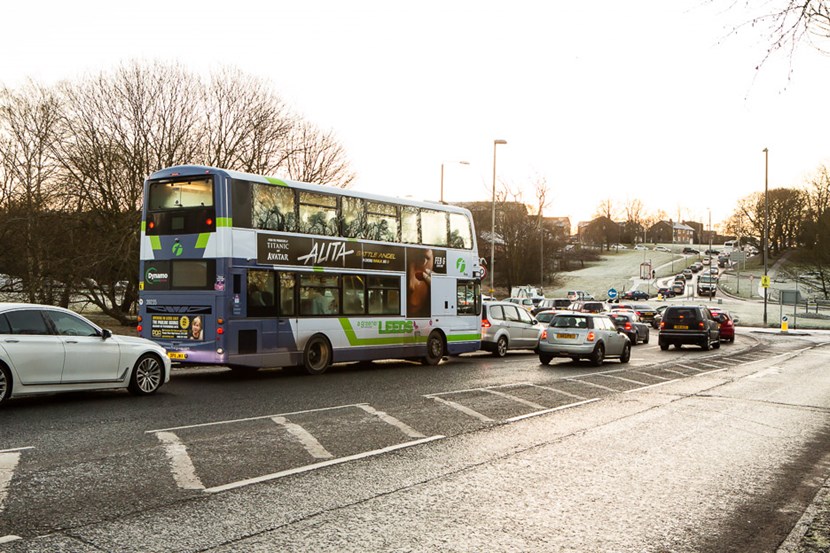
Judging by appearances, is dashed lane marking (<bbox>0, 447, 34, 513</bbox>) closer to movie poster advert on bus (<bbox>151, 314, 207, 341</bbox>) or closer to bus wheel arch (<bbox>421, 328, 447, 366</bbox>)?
movie poster advert on bus (<bbox>151, 314, 207, 341</bbox>)

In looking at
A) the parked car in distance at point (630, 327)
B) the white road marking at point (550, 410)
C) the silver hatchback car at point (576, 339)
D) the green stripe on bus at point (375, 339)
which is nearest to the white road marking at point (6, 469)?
the white road marking at point (550, 410)

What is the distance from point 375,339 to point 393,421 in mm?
8401

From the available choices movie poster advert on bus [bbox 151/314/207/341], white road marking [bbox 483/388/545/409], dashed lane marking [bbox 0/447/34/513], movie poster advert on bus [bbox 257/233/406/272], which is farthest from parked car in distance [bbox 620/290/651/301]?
dashed lane marking [bbox 0/447/34/513]

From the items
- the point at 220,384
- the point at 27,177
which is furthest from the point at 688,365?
the point at 27,177

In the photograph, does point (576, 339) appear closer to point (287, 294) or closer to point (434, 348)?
point (434, 348)

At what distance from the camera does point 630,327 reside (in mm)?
35250

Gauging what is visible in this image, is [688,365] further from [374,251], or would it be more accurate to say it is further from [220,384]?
[220,384]

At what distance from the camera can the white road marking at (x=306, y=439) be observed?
8.48 m

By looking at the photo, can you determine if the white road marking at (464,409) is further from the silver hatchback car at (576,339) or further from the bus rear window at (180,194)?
the silver hatchback car at (576,339)

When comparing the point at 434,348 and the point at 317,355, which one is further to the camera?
the point at 434,348

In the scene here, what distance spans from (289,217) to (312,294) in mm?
1847

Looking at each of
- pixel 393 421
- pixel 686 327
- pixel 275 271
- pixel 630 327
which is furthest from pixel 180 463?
pixel 630 327

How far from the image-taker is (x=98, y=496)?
6.41 meters

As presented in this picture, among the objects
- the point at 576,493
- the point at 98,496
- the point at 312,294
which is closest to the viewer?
the point at 98,496
